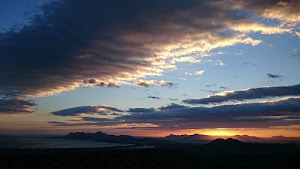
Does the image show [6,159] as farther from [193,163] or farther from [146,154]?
[193,163]

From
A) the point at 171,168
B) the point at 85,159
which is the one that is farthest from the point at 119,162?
the point at 171,168

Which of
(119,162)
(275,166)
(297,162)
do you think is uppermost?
(119,162)

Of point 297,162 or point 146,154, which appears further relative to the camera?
point 297,162

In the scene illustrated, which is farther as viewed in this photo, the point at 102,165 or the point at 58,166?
the point at 102,165

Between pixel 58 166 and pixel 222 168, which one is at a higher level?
pixel 58 166

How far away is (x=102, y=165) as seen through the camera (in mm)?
47031

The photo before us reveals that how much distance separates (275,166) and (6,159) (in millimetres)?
178577

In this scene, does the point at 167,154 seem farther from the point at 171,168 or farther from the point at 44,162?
the point at 44,162

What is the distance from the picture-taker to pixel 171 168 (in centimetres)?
5031

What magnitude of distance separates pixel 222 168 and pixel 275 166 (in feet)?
186

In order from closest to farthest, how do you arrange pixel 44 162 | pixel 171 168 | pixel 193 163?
pixel 44 162 → pixel 171 168 → pixel 193 163

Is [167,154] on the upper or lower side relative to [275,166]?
upper

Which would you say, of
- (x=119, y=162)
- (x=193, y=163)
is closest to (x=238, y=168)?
(x=193, y=163)

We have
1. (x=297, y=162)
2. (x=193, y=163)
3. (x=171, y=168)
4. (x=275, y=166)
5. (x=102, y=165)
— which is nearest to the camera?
(x=102, y=165)
